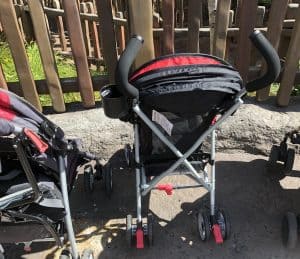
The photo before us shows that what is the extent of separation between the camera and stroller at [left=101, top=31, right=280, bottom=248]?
207cm

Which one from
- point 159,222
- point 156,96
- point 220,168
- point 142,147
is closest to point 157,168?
point 142,147

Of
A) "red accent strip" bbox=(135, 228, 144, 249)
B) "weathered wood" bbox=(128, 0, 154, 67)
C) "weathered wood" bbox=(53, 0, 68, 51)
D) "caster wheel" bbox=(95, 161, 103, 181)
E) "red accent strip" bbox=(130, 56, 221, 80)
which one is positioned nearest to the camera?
"red accent strip" bbox=(130, 56, 221, 80)

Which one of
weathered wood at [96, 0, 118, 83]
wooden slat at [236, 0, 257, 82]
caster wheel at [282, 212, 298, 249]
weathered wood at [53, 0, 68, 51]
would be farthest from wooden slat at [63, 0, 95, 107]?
weathered wood at [53, 0, 68, 51]

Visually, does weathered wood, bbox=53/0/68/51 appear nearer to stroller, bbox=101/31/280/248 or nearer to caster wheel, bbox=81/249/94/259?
stroller, bbox=101/31/280/248

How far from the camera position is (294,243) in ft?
8.91

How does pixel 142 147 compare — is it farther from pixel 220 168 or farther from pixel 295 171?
pixel 295 171

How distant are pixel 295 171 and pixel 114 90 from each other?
1817 millimetres

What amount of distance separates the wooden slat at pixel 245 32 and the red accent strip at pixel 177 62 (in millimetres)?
977

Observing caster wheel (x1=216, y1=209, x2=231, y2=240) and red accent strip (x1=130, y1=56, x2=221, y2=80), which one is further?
caster wheel (x1=216, y1=209, x2=231, y2=240)

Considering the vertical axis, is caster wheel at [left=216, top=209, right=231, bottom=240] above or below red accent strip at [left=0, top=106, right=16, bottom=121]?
below

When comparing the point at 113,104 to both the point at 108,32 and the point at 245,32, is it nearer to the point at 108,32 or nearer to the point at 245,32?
the point at 108,32

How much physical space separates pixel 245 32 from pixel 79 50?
4.49ft

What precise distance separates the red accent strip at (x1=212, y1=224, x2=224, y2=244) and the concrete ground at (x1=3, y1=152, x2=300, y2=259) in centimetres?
21

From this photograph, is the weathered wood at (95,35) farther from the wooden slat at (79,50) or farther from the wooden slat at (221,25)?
the wooden slat at (221,25)
